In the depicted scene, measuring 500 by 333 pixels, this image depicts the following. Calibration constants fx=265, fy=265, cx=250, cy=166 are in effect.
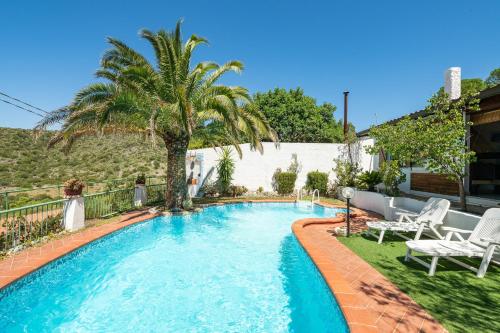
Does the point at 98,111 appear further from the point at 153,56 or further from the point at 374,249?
the point at 374,249

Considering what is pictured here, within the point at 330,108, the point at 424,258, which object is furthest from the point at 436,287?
the point at 330,108

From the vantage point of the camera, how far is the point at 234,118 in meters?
11.1

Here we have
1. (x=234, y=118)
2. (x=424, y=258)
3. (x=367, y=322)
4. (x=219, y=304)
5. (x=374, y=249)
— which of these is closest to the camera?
(x=367, y=322)

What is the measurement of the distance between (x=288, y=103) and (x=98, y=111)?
27157 millimetres

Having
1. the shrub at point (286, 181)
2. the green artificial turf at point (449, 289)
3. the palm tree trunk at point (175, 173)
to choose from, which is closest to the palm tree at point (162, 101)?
the palm tree trunk at point (175, 173)

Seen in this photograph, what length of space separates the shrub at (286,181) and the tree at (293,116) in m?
15.8

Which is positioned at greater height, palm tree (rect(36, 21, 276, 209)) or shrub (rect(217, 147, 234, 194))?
palm tree (rect(36, 21, 276, 209))

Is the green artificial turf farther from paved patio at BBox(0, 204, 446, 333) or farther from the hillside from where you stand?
the hillside

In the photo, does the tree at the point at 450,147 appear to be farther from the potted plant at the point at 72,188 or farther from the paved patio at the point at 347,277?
the potted plant at the point at 72,188

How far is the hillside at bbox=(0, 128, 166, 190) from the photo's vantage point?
88.8 ft

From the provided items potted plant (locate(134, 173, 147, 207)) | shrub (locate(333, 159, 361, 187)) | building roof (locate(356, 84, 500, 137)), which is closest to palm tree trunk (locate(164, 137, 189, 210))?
potted plant (locate(134, 173, 147, 207))

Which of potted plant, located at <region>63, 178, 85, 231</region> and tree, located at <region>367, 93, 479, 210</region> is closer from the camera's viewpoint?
tree, located at <region>367, 93, 479, 210</region>

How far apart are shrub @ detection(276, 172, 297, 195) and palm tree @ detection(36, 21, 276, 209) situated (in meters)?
5.67

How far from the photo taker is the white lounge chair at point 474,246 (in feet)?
15.7
